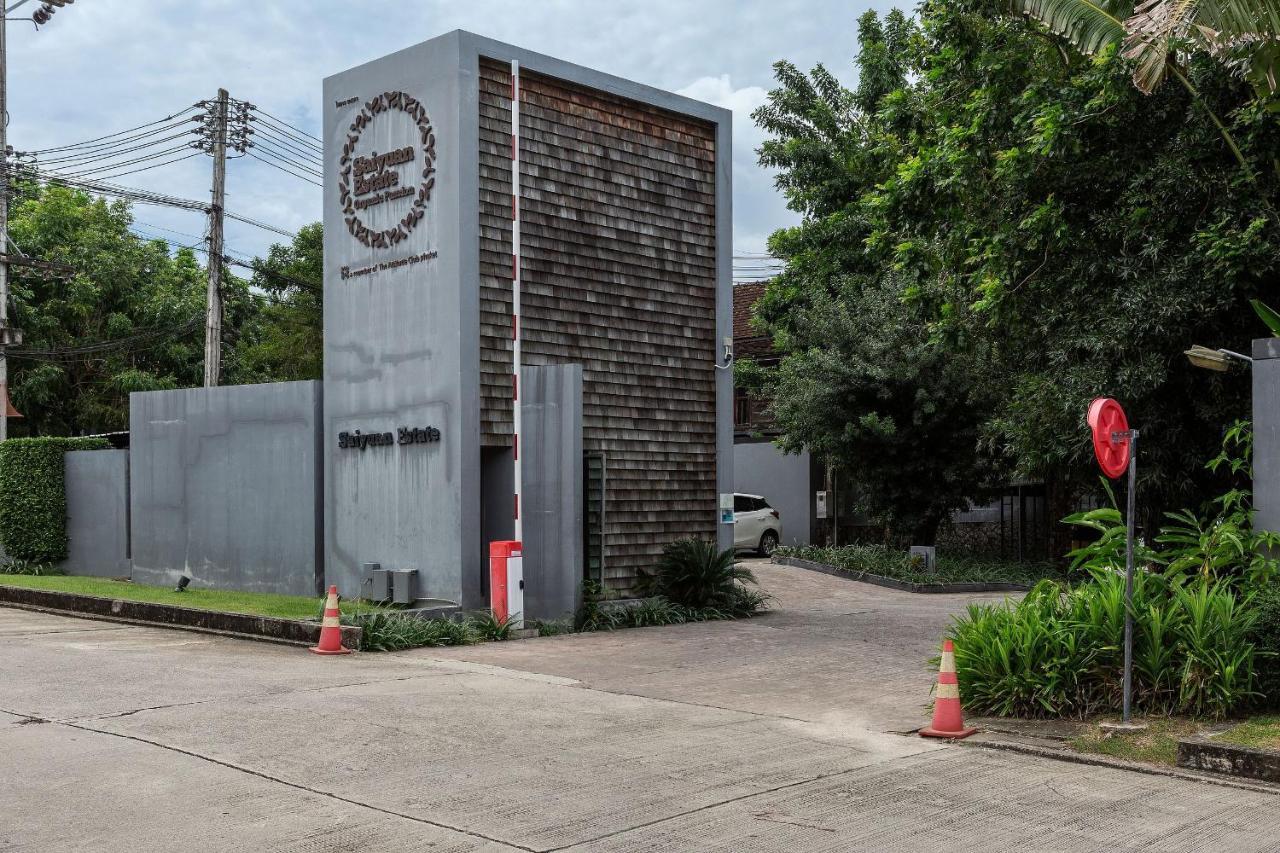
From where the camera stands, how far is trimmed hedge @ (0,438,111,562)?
69.5 feet

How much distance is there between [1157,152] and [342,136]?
9.47 m

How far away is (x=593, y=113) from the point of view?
16.3 meters

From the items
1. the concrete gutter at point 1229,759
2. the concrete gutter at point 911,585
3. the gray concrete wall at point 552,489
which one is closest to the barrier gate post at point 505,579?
the gray concrete wall at point 552,489

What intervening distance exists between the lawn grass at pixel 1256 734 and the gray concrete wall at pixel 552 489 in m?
7.91

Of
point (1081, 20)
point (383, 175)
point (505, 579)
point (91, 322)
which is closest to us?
point (1081, 20)

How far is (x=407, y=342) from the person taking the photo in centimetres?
1526

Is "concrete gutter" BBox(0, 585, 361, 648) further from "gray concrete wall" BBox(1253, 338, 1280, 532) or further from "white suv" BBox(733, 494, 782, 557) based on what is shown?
"white suv" BBox(733, 494, 782, 557)

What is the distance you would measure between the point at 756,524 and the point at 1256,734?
20598 mm

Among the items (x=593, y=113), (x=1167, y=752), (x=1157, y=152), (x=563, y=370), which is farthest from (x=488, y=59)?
(x=1167, y=752)

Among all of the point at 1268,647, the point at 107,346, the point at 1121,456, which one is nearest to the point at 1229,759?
the point at 1268,647

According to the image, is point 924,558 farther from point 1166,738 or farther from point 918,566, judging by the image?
point 1166,738

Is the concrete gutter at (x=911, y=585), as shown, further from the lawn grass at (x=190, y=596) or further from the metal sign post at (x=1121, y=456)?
the metal sign post at (x=1121, y=456)

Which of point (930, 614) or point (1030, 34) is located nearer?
point (1030, 34)

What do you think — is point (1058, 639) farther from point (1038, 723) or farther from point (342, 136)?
point (342, 136)
